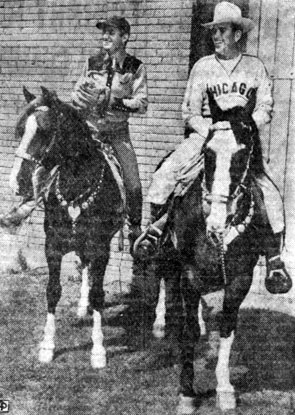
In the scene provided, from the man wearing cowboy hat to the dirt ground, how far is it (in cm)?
106

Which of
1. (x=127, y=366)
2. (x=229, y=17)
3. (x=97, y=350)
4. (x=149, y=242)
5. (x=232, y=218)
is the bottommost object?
(x=127, y=366)

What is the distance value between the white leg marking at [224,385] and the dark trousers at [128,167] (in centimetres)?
186

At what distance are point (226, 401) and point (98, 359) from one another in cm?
126

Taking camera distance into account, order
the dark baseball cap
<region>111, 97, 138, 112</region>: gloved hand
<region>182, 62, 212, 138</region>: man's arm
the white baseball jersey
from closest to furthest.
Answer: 1. the white baseball jersey
2. <region>182, 62, 212, 138</region>: man's arm
3. the dark baseball cap
4. <region>111, 97, 138, 112</region>: gloved hand

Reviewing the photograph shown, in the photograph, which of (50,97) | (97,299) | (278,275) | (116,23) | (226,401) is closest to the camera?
(226,401)

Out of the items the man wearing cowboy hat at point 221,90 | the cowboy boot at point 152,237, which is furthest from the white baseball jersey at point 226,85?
the cowboy boot at point 152,237

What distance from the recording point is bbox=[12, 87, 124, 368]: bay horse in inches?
193

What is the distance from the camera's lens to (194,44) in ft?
23.5

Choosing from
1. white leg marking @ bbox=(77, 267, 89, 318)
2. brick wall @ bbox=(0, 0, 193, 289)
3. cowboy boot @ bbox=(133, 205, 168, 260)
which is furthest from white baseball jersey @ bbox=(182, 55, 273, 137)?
white leg marking @ bbox=(77, 267, 89, 318)

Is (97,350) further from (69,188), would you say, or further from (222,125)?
(222,125)

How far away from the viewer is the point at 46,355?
531cm

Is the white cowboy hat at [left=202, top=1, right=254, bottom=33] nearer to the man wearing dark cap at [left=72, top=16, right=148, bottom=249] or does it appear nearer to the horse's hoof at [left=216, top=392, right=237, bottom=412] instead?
the man wearing dark cap at [left=72, top=16, right=148, bottom=249]

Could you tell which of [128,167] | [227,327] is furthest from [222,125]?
[128,167]

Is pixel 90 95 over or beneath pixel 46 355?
over
